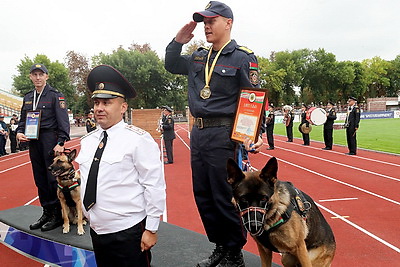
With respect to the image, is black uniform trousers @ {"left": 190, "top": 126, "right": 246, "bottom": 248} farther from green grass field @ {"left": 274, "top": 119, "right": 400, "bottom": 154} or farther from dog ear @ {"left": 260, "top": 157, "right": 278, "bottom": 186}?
green grass field @ {"left": 274, "top": 119, "right": 400, "bottom": 154}

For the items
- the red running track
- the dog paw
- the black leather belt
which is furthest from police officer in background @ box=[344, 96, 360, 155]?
the dog paw

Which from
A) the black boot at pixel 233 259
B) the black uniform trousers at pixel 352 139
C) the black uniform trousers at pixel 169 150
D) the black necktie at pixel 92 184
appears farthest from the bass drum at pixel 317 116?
the black necktie at pixel 92 184

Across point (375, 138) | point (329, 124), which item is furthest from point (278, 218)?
point (375, 138)

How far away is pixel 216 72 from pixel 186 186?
5.30 meters

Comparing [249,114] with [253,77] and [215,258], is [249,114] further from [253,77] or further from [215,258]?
[215,258]

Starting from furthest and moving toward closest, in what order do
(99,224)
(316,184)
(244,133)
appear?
(316,184) < (244,133) < (99,224)

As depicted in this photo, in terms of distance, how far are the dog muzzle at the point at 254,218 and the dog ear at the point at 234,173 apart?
0.23 meters

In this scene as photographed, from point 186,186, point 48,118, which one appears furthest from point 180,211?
point 48,118

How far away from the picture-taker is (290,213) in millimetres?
2166

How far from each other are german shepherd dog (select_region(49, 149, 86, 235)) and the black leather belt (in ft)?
7.28

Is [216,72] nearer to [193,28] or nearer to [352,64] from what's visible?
[193,28]

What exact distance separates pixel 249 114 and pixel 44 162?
3.20 metres

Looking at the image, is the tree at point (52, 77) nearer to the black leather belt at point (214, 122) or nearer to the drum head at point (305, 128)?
the drum head at point (305, 128)

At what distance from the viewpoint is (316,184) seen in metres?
7.18
